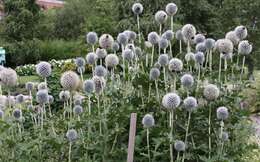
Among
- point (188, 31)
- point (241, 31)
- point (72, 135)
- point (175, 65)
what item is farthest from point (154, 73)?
point (241, 31)

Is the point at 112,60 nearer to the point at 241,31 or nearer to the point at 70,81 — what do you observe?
the point at 70,81

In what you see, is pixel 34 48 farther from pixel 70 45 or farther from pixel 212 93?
pixel 212 93

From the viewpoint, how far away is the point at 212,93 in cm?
288

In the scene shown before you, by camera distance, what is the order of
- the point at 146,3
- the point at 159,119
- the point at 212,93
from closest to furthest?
the point at 212,93 → the point at 159,119 → the point at 146,3

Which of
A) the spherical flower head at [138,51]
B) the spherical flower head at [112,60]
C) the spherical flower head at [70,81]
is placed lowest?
the spherical flower head at [70,81]

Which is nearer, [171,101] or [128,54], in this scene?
[171,101]

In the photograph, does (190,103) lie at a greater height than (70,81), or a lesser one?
lesser

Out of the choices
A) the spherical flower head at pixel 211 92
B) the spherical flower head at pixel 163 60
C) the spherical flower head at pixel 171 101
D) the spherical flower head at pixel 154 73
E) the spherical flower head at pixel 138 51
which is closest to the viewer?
the spherical flower head at pixel 171 101

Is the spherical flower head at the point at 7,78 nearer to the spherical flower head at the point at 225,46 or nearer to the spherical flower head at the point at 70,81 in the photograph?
the spherical flower head at the point at 70,81

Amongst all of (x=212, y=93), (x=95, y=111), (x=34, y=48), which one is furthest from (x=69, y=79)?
(x=34, y=48)

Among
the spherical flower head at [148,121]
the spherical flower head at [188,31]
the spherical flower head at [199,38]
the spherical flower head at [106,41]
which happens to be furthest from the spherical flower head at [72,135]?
the spherical flower head at [199,38]

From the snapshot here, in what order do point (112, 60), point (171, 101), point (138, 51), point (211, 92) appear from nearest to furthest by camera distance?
point (171, 101) < point (211, 92) < point (112, 60) < point (138, 51)

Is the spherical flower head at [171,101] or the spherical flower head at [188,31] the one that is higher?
the spherical flower head at [188,31]

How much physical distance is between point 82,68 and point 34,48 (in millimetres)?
16523
